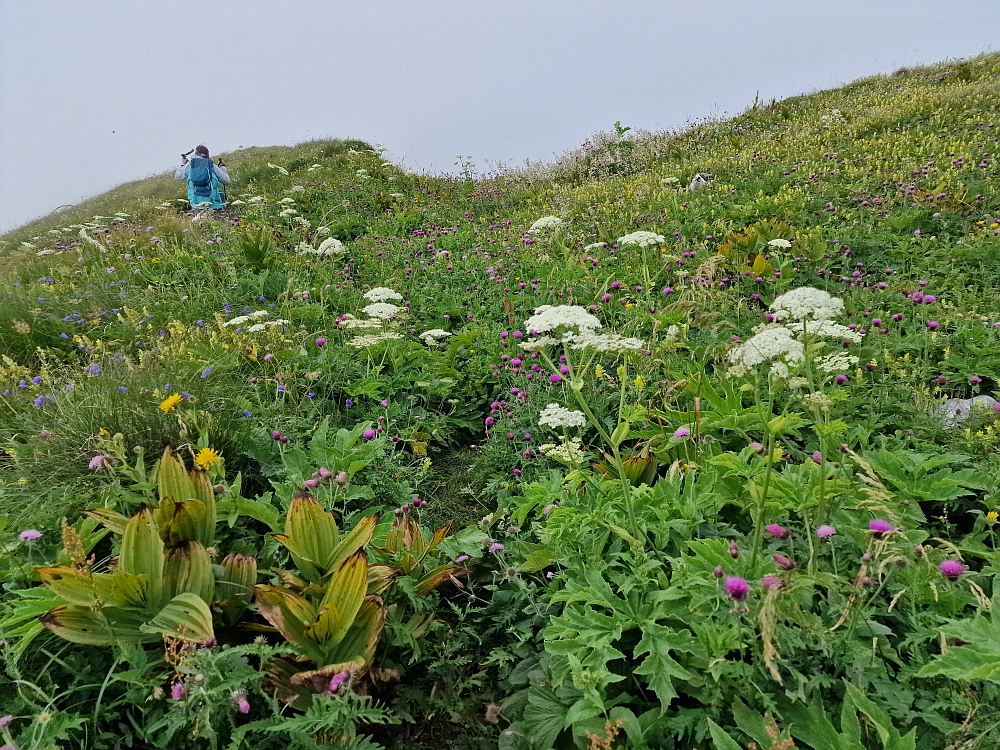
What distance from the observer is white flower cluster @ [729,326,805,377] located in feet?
6.05

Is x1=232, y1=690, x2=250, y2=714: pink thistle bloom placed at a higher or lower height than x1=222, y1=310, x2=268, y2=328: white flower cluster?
lower

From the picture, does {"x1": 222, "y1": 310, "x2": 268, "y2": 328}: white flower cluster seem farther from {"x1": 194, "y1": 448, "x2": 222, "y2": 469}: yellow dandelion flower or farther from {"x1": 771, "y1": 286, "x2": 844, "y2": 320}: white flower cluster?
{"x1": 771, "y1": 286, "x2": 844, "y2": 320}: white flower cluster

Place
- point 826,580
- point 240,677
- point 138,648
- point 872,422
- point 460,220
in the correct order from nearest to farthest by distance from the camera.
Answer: point 826,580
point 240,677
point 138,648
point 872,422
point 460,220

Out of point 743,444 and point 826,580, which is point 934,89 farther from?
point 826,580

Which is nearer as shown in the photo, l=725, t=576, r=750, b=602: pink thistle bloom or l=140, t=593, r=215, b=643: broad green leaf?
l=725, t=576, r=750, b=602: pink thistle bloom

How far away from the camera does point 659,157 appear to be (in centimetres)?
1198

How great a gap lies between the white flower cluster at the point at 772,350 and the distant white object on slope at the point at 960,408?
5.44 feet

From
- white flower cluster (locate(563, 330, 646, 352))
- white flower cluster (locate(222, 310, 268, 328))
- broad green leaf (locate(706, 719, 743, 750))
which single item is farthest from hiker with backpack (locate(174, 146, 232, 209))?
broad green leaf (locate(706, 719, 743, 750))

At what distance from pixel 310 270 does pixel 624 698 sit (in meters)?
6.09

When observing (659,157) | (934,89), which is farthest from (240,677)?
(934,89)

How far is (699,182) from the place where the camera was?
8.24 metres

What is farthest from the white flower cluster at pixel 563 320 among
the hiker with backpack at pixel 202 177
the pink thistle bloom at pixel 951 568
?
the hiker with backpack at pixel 202 177

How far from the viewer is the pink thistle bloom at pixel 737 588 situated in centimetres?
154

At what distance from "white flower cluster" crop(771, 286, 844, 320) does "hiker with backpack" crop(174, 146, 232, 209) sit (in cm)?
1198
